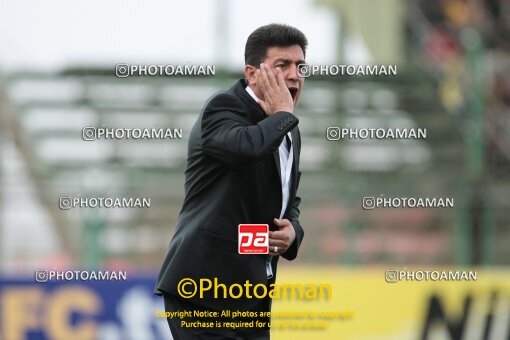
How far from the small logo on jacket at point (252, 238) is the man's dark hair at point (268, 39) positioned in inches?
21.2

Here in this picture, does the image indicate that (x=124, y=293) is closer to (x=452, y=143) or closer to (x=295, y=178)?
(x=452, y=143)

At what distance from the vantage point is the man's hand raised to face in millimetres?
3635

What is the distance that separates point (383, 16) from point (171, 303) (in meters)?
9.30

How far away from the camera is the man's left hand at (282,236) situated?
3.73m

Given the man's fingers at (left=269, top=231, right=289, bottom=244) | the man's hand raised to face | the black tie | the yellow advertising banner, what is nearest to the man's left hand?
the man's fingers at (left=269, top=231, right=289, bottom=244)

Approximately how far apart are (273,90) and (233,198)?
37 centimetres

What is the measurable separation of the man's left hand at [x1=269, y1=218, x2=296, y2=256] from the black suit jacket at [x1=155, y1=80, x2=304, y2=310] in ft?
0.16

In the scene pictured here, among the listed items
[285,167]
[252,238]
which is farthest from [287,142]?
[252,238]

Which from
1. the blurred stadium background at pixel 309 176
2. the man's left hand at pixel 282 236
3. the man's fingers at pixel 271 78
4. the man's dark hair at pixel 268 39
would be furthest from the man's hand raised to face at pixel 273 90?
the blurred stadium background at pixel 309 176

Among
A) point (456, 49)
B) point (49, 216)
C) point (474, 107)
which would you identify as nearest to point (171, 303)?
point (49, 216)

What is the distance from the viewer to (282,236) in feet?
12.3

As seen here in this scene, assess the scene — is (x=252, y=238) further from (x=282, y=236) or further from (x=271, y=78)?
Answer: (x=271, y=78)

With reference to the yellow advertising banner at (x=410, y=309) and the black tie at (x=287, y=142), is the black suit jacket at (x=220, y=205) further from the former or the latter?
the yellow advertising banner at (x=410, y=309)

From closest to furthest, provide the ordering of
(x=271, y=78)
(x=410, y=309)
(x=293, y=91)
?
1. (x=271, y=78)
2. (x=293, y=91)
3. (x=410, y=309)
